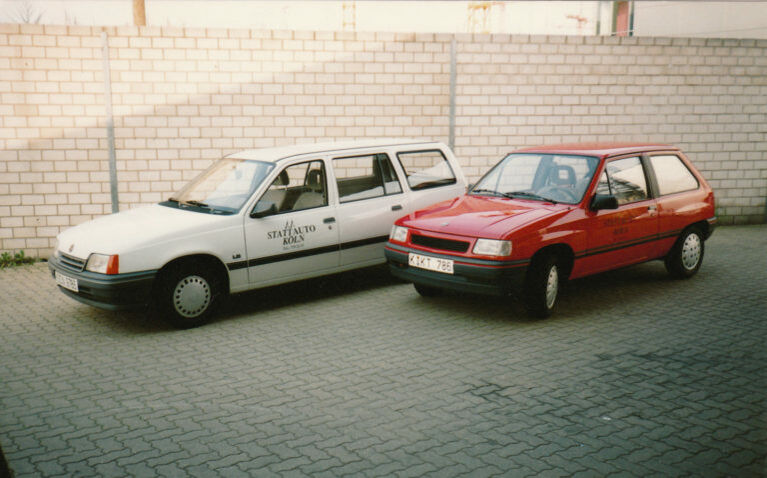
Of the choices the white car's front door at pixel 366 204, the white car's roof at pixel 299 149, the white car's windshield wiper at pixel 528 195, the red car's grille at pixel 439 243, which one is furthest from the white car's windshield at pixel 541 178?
the white car's roof at pixel 299 149

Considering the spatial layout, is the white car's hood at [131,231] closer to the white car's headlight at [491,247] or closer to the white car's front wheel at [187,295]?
the white car's front wheel at [187,295]

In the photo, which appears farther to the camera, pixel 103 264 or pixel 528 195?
pixel 528 195

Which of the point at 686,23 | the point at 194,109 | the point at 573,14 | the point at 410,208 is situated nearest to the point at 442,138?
the point at 410,208

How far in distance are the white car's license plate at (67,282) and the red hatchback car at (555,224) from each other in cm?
306

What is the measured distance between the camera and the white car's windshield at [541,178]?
22.0 ft

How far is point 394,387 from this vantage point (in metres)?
4.79

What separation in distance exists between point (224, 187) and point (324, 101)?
3.53 meters

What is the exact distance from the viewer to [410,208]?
25.4 feet

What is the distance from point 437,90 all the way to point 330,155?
149 inches

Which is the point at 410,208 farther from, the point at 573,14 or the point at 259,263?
the point at 573,14

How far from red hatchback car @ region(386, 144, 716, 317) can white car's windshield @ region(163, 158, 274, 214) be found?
159 centimetres

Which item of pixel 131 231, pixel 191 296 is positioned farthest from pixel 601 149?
pixel 131 231

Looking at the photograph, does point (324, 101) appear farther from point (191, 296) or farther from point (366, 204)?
point (191, 296)

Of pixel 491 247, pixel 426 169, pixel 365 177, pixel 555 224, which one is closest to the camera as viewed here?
pixel 491 247
